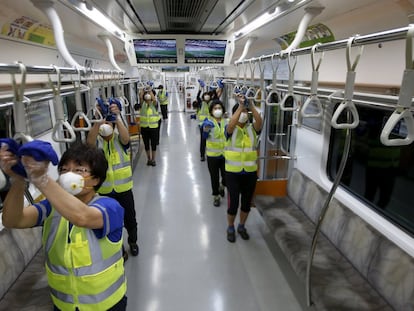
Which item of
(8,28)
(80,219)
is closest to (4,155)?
(80,219)

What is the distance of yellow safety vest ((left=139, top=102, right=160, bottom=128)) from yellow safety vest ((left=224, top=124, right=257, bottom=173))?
3632mm

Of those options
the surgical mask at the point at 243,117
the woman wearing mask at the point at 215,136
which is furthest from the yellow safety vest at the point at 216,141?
the surgical mask at the point at 243,117

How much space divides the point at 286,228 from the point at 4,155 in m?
3.08

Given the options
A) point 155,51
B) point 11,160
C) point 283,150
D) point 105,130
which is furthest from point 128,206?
point 283,150

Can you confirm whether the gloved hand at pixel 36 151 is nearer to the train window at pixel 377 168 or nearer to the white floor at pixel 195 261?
the white floor at pixel 195 261

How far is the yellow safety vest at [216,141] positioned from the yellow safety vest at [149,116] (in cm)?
247

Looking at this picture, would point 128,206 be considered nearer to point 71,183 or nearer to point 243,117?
point 243,117

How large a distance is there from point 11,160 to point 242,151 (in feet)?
9.07

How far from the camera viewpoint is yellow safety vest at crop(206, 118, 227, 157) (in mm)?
4789

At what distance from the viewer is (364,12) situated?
8.42 feet

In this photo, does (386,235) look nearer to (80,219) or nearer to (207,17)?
(80,219)

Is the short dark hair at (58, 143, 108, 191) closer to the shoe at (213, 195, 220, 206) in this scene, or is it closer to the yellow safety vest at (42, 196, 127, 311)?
the yellow safety vest at (42, 196, 127, 311)

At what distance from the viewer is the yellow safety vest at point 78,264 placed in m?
1.58

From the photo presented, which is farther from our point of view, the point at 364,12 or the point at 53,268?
the point at 364,12
